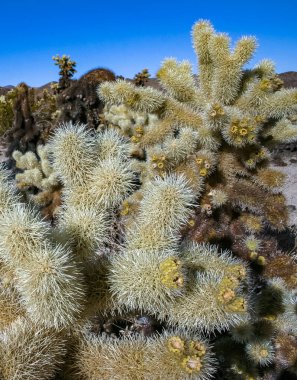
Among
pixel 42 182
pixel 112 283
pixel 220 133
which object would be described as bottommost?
pixel 42 182

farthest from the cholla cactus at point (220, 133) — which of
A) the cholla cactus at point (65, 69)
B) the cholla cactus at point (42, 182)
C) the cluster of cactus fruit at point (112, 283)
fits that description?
the cholla cactus at point (65, 69)

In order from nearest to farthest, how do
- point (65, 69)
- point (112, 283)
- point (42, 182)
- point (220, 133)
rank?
1. point (112, 283)
2. point (220, 133)
3. point (42, 182)
4. point (65, 69)

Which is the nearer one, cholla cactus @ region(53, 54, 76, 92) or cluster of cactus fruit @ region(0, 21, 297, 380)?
cluster of cactus fruit @ region(0, 21, 297, 380)

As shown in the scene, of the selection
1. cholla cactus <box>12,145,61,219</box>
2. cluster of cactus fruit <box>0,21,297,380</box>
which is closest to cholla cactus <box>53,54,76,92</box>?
cholla cactus <box>12,145,61,219</box>

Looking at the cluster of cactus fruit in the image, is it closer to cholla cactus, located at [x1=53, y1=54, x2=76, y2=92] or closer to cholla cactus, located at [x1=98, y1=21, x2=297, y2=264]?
cholla cactus, located at [x1=98, y1=21, x2=297, y2=264]

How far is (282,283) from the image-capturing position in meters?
3.14

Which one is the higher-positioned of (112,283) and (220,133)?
(220,133)

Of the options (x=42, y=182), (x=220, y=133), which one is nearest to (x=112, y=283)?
(x=220, y=133)

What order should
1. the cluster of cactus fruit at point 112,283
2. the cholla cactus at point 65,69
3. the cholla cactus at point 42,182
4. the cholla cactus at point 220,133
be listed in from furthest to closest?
1. the cholla cactus at point 65,69
2. the cholla cactus at point 42,182
3. the cholla cactus at point 220,133
4. the cluster of cactus fruit at point 112,283

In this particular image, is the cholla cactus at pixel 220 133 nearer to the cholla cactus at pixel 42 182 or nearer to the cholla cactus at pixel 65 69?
the cholla cactus at pixel 42 182

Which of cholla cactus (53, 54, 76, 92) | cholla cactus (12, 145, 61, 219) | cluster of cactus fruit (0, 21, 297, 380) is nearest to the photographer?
cluster of cactus fruit (0, 21, 297, 380)

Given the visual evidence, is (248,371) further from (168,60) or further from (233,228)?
(168,60)

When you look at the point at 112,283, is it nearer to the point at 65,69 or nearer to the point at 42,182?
the point at 42,182

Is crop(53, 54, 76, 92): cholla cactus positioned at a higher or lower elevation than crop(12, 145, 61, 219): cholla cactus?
higher
